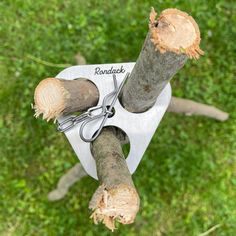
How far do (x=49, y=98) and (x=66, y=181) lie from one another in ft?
4.06

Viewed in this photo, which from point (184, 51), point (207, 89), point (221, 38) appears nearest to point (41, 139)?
point (207, 89)

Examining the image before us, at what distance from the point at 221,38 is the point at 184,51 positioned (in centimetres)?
184

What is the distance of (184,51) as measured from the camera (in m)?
1.27

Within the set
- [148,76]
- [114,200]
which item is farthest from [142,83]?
[114,200]

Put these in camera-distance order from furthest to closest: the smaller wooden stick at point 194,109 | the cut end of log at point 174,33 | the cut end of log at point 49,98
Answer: the smaller wooden stick at point 194,109, the cut end of log at point 49,98, the cut end of log at point 174,33

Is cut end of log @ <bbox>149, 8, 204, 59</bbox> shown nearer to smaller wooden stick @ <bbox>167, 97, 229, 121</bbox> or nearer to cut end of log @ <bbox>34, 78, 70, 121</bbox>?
cut end of log @ <bbox>34, 78, 70, 121</bbox>

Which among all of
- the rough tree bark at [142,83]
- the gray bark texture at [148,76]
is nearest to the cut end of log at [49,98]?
the rough tree bark at [142,83]

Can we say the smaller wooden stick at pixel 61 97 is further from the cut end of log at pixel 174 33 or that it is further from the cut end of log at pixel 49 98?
the cut end of log at pixel 174 33

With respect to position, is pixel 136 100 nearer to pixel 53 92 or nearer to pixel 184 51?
pixel 53 92

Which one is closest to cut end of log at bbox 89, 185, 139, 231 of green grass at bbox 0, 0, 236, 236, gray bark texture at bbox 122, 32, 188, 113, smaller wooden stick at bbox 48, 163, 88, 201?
gray bark texture at bbox 122, 32, 188, 113

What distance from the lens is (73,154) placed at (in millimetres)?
2824

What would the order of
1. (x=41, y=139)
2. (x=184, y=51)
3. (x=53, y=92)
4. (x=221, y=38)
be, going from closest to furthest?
(x=184, y=51)
(x=53, y=92)
(x=41, y=139)
(x=221, y=38)

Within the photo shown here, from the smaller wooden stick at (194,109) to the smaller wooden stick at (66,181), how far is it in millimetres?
697

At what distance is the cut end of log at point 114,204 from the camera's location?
126 centimetres
